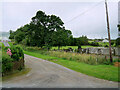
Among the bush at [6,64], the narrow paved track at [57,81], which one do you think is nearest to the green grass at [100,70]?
the narrow paved track at [57,81]

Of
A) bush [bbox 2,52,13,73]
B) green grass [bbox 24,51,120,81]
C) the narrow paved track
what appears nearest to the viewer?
the narrow paved track

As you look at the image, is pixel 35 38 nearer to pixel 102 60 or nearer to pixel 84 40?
pixel 102 60

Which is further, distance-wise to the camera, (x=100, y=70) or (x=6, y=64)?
(x=100, y=70)

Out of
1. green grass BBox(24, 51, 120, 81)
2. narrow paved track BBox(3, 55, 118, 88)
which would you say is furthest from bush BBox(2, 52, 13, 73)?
green grass BBox(24, 51, 120, 81)

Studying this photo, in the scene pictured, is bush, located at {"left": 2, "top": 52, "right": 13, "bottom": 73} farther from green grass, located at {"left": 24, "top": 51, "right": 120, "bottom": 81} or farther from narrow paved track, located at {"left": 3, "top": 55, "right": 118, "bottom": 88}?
green grass, located at {"left": 24, "top": 51, "right": 120, "bottom": 81}

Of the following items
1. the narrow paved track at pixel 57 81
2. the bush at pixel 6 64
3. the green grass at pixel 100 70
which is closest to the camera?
the narrow paved track at pixel 57 81

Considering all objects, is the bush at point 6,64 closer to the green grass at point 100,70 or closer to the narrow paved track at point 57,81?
the narrow paved track at point 57,81

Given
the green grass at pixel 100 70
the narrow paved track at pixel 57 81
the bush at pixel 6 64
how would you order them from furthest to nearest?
the green grass at pixel 100 70
the bush at pixel 6 64
the narrow paved track at pixel 57 81

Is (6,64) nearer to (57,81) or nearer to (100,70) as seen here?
(57,81)

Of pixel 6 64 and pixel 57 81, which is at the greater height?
pixel 6 64

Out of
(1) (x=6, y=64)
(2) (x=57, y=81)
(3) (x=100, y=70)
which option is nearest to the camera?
(2) (x=57, y=81)

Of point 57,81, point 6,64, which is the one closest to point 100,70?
point 57,81

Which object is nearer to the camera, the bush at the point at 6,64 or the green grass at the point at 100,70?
the bush at the point at 6,64

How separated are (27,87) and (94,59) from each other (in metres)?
9.62
